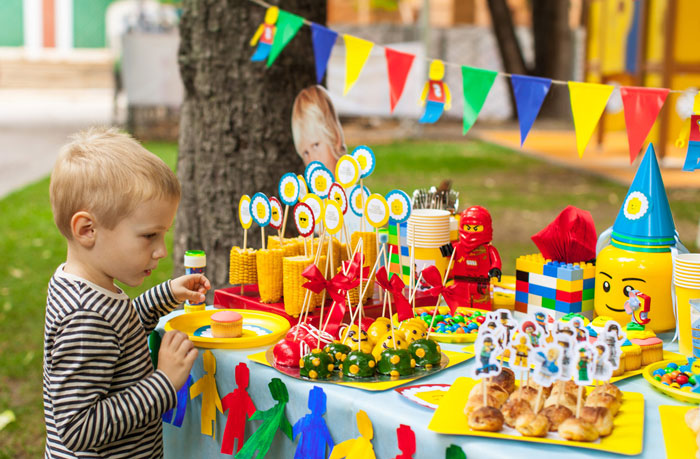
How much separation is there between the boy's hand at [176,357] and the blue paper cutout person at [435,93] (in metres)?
1.41

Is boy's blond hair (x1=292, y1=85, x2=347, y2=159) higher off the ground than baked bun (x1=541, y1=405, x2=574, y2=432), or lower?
higher

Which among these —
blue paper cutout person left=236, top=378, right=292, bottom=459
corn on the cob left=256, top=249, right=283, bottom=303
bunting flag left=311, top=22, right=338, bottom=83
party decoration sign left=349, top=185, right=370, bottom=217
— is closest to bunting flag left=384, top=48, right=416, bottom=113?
bunting flag left=311, top=22, right=338, bottom=83

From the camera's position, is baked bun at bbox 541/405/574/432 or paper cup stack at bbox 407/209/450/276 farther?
paper cup stack at bbox 407/209/450/276

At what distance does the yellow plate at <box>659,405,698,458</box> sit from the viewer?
1425mm

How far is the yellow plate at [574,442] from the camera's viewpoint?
143cm

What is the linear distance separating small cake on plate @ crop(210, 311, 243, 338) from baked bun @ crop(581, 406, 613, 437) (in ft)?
3.17

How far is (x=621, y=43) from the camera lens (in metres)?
11.6

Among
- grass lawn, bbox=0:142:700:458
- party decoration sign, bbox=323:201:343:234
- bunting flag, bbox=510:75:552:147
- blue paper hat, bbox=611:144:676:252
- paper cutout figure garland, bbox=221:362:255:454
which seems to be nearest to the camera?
paper cutout figure garland, bbox=221:362:255:454

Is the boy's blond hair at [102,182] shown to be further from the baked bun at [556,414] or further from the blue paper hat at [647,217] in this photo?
the blue paper hat at [647,217]

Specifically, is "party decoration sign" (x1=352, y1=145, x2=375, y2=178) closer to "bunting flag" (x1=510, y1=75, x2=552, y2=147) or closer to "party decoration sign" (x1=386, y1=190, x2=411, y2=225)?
"party decoration sign" (x1=386, y1=190, x2=411, y2=225)

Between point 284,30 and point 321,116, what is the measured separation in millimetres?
543

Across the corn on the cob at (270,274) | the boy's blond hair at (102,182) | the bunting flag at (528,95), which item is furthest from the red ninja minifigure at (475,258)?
the boy's blond hair at (102,182)

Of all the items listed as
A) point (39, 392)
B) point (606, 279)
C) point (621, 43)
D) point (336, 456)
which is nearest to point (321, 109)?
point (606, 279)

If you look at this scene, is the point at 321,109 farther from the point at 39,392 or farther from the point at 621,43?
the point at 621,43
